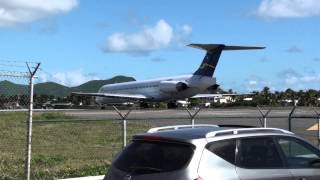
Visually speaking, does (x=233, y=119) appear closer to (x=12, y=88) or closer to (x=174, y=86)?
(x=12, y=88)

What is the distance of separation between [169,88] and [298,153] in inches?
1920

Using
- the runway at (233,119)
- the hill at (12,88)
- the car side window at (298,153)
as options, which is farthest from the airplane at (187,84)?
the car side window at (298,153)

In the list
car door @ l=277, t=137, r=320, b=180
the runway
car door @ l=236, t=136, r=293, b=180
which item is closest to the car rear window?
car door @ l=236, t=136, r=293, b=180

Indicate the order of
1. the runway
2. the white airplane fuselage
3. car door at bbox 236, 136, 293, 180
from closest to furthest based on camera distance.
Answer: car door at bbox 236, 136, 293, 180
the runway
the white airplane fuselage

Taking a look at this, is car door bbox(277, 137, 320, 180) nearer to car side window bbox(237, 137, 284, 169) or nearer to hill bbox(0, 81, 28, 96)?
car side window bbox(237, 137, 284, 169)

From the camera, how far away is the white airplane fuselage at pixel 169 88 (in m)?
55.8

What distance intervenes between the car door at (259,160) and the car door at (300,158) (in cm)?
14

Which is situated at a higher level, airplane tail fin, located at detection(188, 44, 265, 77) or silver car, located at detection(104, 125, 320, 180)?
airplane tail fin, located at detection(188, 44, 265, 77)

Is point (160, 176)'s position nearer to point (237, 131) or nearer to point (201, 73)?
point (237, 131)

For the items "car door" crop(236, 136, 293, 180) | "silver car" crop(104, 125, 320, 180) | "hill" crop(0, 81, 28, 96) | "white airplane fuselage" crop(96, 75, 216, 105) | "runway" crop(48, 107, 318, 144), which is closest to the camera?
"silver car" crop(104, 125, 320, 180)

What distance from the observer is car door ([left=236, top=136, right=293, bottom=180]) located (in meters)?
7.17

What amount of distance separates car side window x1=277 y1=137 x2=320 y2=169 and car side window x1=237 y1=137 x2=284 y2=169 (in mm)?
159

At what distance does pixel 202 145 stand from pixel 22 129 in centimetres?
1507

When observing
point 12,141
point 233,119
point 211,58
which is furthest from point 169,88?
point 12,141
